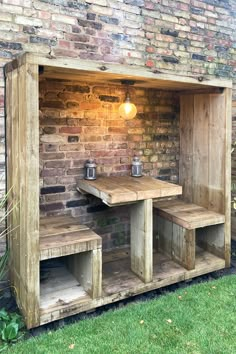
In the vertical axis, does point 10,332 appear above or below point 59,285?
below

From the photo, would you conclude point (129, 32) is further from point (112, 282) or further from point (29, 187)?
point (112, 282)

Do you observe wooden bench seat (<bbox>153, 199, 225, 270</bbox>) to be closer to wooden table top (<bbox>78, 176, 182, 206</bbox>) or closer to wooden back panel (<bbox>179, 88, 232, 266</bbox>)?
wooden back panel (<bbox>179, 88, 232, 266</bbox>)

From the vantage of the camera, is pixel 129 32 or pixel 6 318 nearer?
pixel 6 318

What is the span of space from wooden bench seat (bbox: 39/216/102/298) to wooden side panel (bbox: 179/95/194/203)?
1.61 meters

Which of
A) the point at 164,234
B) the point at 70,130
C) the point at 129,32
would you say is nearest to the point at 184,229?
the point at 164,234

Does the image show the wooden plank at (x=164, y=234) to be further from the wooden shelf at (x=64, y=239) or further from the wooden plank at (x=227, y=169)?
the wooden shelf at (x=64, y=239)

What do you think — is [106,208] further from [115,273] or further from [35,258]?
[35,258]

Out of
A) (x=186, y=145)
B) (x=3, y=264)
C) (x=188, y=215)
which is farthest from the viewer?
(x=186, y=145)

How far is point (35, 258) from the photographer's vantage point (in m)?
2.27

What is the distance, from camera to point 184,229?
3100 millimetres

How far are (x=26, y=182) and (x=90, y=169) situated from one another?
1144mm

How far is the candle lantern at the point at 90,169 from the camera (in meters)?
3.31

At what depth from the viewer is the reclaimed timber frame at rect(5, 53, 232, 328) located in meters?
2.21

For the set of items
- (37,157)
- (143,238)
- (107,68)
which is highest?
(107,68)
